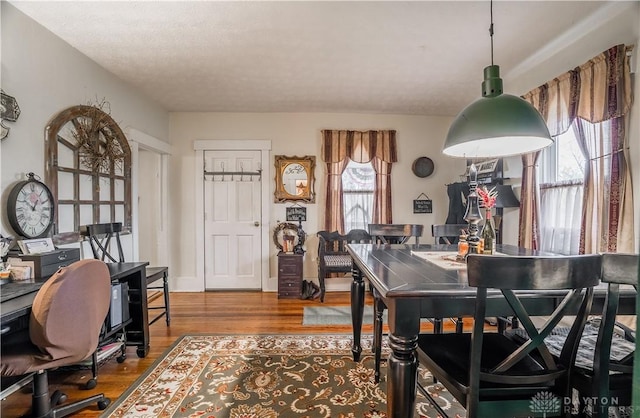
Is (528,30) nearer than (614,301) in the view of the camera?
No

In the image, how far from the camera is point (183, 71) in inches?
115

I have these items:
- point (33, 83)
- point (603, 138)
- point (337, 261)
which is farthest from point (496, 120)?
point (33, 83)

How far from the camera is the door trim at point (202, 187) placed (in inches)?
166

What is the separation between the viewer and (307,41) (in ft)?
7.80

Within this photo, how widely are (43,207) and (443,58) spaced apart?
336 centimetres

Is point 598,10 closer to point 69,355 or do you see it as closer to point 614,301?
point 614,301

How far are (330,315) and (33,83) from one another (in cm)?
317

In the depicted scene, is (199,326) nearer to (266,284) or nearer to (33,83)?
(266,284)

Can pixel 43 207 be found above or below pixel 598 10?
below

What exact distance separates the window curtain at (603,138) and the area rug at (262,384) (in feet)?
5.02

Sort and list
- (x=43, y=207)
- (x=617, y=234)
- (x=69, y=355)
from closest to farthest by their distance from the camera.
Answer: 1. (x=69, y=355)
2. (x=617, y=234)
3. (x=43, y=207)

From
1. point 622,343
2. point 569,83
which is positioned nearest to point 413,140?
point 569,83

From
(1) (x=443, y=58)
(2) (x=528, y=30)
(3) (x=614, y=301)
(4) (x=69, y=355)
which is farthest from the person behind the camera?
(1) (x=443, y=58)

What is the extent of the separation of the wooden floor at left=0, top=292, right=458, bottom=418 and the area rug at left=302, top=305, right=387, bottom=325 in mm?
90
